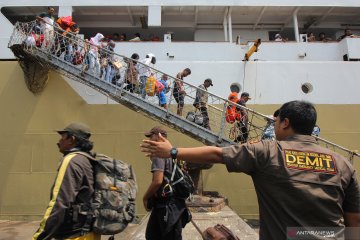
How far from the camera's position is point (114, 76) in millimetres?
6602

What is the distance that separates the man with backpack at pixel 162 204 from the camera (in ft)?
8.93

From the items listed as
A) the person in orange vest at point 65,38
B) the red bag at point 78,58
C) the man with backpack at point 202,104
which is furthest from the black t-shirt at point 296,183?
the person in orange vest at point 65,38

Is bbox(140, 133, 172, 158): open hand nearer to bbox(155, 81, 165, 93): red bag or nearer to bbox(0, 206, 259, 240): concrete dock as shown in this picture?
bbox(0, 206, 259, 240): concrete dock

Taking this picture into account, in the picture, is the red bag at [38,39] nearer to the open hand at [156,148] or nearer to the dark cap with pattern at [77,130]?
the dark cap with pattern at [77,130]

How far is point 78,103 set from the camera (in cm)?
736

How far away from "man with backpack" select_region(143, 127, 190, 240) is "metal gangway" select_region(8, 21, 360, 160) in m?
3.08

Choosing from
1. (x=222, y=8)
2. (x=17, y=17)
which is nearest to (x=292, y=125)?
(x=222, y=8)

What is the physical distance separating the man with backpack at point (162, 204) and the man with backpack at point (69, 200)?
63 cm

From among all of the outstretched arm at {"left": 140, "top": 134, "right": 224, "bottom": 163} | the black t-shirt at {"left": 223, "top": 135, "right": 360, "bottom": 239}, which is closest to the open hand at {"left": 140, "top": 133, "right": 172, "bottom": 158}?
the outstretched arm at {"left": 140, "top": 134, "right": 224, "bottom": 163}

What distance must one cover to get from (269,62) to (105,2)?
200 inches

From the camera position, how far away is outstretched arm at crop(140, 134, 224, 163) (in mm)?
1674

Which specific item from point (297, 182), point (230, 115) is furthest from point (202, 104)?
point (297, 182)

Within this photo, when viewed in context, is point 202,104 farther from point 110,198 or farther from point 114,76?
point 110,198

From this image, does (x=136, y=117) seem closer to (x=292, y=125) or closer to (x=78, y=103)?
(x=78, y=103)
